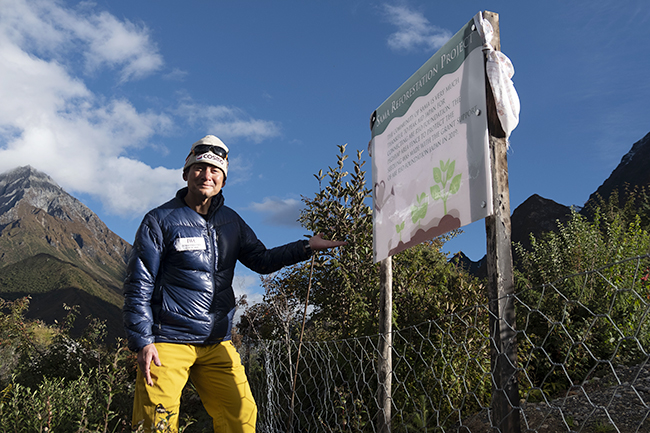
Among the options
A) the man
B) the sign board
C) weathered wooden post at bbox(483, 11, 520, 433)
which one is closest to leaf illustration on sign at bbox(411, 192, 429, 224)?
the sign board

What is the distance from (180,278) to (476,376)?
215 cm

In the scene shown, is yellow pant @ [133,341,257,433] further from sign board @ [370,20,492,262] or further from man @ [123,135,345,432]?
sign board @ [370,20,492,262]

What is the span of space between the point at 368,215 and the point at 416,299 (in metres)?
0.79

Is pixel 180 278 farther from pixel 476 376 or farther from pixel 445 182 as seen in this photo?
pixel 476 376

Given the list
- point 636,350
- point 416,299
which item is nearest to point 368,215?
point 416,299

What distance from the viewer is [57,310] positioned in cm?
8950

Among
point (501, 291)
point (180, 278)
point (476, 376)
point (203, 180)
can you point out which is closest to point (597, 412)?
point (476, 376)

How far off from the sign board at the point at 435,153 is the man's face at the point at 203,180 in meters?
1.05

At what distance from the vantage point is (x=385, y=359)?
2.65 metres

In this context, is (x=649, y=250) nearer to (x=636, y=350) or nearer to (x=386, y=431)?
(x=636, y=350)

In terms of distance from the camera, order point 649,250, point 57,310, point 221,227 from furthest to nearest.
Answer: point 57,310 → point 649,250 → point 221,227

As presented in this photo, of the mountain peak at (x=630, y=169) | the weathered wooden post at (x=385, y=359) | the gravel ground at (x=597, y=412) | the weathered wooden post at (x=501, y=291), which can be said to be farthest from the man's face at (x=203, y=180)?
the mountain peak at (x=630, y=169)

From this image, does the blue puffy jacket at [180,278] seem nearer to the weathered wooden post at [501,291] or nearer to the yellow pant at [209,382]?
the yellow pant at [209,382]

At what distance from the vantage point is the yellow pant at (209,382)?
2.41 m
